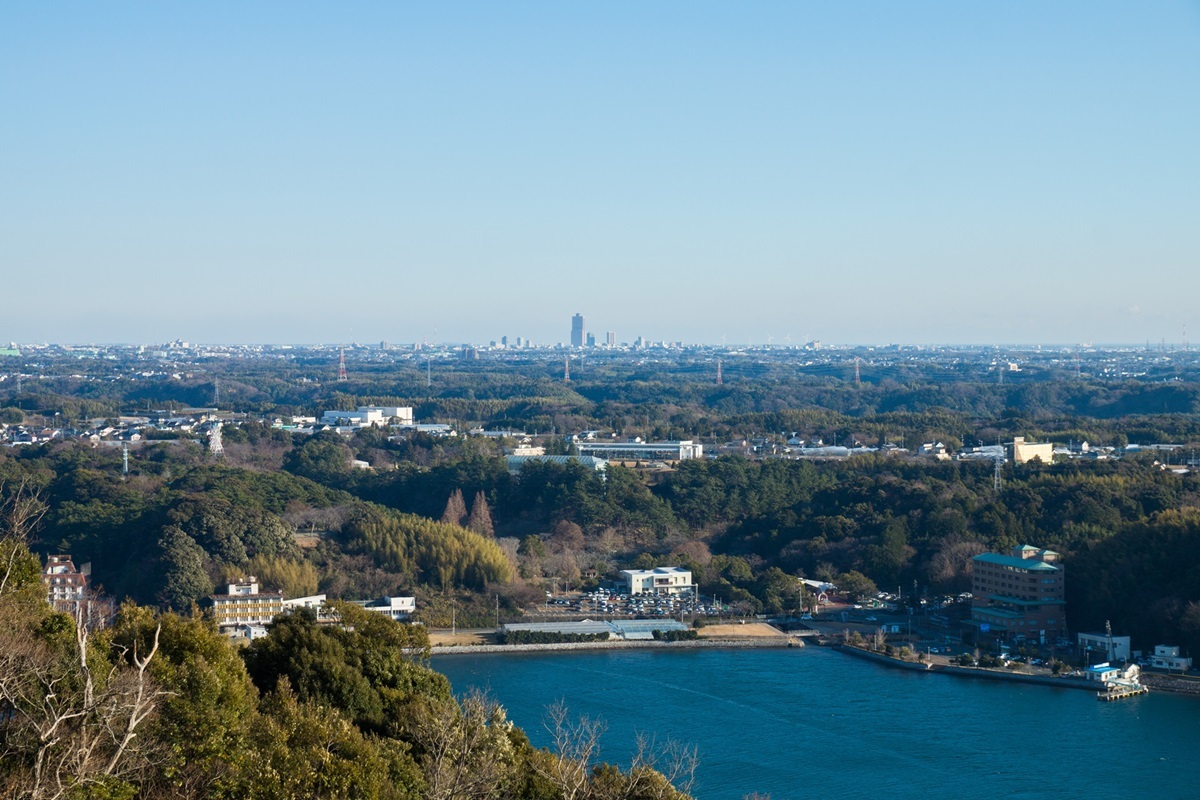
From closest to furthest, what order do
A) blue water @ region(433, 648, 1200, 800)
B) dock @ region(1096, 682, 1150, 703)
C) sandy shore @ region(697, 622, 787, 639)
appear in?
blue water @ region(433, 648, 1200, 800) → dock @ region(1096, 682, 1150, 703) → sandy shore @ region(697, 622, 787, 639)

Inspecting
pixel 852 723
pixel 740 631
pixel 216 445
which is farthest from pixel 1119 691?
pixel 216 445

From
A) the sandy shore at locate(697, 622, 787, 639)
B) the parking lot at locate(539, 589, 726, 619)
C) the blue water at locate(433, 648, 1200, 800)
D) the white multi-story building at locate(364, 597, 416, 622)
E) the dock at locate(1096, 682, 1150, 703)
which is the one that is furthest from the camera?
the parking lot at locate(539, 589, 726, 619)

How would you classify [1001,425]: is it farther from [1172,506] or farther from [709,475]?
[1172,506]

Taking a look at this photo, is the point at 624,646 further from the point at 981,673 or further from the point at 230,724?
the point at 230,724

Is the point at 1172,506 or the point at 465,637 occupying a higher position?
the point at 1172,506

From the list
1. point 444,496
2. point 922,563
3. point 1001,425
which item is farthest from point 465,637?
point 1001,425

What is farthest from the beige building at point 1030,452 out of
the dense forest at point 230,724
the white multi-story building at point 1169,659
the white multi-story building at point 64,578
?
the dense forest at point 230,724

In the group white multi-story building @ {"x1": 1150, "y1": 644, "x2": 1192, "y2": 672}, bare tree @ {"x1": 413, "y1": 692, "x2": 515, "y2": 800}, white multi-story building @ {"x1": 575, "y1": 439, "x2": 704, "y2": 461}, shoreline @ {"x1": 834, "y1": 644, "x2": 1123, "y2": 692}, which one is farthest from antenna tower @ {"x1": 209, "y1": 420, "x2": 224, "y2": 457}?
bare tree @ {"x1": 413, "y1": 692, "x2": 515, "y2": 800}

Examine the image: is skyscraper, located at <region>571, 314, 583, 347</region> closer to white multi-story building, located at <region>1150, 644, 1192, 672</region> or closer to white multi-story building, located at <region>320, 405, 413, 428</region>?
white multi-story building, located at <region>320, 405, 413, 428</region>
